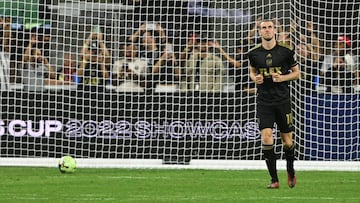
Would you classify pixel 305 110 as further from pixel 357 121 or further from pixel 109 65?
pixel 109 65

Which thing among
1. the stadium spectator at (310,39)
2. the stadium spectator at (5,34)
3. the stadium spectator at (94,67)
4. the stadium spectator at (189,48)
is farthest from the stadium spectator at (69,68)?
the stadium spectator at (310,39)

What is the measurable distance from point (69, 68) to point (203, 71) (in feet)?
8.34

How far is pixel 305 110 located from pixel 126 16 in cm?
381

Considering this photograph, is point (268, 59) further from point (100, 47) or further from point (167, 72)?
point (100, 47)

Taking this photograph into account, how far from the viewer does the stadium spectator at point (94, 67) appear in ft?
66.5

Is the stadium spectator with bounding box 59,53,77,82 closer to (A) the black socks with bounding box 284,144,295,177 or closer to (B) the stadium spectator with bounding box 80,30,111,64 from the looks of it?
(B) the stadium spectator with bounding box 80,30,111,64

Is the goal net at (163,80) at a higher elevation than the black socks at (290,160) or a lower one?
higher

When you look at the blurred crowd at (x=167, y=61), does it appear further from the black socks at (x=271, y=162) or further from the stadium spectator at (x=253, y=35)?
the black socks at (x=271, y=162)

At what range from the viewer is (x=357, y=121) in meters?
20.1

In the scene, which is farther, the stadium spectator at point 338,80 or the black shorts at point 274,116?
the stadium spectator at point 338,80

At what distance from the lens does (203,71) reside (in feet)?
67.0

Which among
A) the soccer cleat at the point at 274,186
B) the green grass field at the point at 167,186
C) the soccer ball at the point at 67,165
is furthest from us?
the soccer ball at the point at 67,165

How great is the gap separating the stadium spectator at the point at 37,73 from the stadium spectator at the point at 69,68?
15cm

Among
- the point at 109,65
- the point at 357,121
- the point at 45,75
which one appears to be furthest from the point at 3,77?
the point at 357,121
